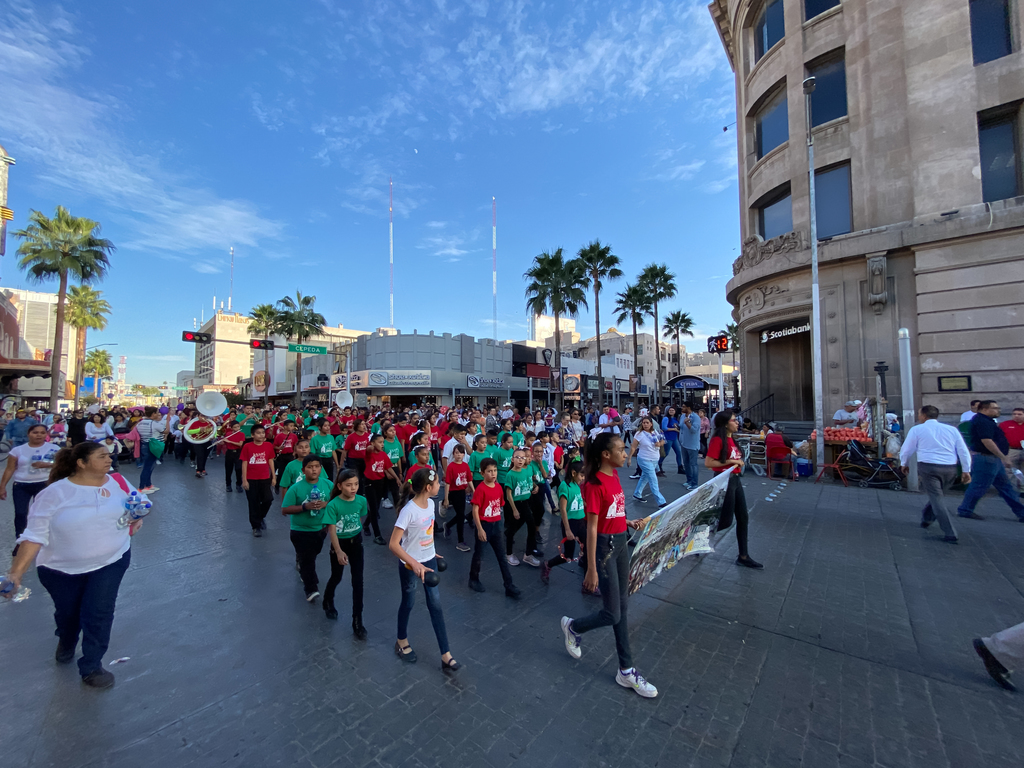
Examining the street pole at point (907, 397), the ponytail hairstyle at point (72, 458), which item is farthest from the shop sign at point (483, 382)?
the ponytail hairstyle at point (72, 458)

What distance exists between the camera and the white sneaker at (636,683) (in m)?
3.09

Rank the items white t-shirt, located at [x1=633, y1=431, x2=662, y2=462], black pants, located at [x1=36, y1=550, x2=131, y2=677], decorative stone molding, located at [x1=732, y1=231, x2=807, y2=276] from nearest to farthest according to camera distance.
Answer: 1. black pants, located at [x1=36, y1=550, x2=131, y2=677]
2. white t-shirt, located at [x1=633, y1=431, x2=662, y2=462]
3. decorative stone molding, located at [x1=732, y1=231, x2=807, y2=276]

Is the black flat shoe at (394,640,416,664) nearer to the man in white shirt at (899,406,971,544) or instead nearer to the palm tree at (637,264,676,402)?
the man in white shirt at (899,406,971,544)

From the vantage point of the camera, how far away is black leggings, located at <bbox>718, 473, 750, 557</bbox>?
5547mm

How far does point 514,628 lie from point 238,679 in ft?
7.31

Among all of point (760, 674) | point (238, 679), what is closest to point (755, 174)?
point (760, 674)

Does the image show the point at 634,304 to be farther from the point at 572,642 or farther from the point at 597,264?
the point at 572,642

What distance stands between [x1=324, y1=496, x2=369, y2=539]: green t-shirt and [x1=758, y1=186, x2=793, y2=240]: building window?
17.8m

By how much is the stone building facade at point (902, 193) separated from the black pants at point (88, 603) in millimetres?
14448

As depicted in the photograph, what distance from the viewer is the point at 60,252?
1025 inches

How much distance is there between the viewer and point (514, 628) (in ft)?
13.4

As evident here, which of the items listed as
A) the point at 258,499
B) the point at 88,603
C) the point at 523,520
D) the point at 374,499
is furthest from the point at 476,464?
the point at 88,603

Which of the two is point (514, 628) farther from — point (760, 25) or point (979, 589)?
point (760, 25)

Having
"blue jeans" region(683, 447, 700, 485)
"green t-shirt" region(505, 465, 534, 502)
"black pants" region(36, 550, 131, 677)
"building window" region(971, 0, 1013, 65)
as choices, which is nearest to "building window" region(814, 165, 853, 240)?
"building window" region(971, 0, 1013, 65)
